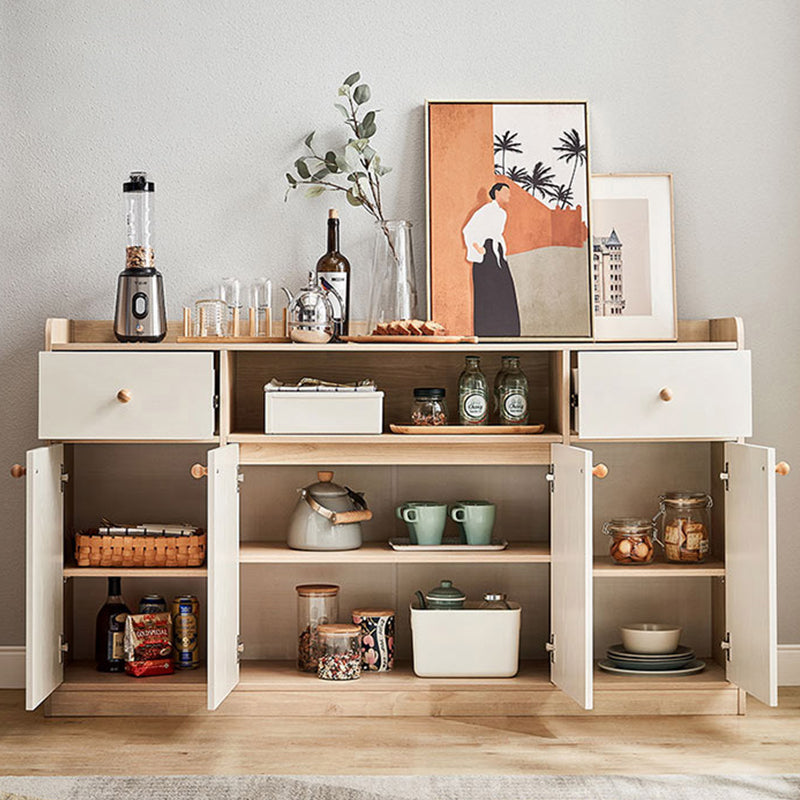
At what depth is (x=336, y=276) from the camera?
9.64 feet

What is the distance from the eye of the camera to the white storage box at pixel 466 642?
9.19ft

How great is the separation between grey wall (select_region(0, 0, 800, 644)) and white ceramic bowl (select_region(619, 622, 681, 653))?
86 cm

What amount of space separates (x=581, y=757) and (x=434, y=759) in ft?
1.11

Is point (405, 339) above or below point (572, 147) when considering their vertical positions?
below

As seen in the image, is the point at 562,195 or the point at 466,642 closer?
the point at 466,642

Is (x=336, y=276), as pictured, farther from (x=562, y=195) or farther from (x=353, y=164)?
(x=562, y=195)

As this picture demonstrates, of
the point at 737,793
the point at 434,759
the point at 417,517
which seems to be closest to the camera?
the point at 737,793

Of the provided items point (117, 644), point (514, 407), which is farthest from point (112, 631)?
point (514, 407)

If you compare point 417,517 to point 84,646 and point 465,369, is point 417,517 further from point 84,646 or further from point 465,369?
point 84,646

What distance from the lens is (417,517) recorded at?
113 inches

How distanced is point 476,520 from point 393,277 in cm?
70

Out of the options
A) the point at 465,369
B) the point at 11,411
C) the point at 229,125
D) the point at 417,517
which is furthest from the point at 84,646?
the point at 229,125

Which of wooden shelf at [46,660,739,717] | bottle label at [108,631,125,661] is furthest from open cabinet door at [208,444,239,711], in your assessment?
bottle label at [108,631,125,661]

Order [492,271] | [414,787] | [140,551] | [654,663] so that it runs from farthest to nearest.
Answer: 1. [492,271]
2. [654,663]
3. [140,551]
4. [414,787]
